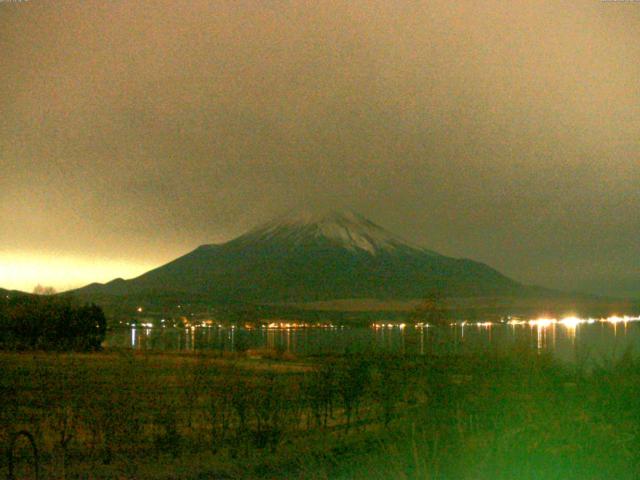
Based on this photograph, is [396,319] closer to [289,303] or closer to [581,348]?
[289,303]

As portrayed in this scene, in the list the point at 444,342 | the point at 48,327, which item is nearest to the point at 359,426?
the point at 444,342

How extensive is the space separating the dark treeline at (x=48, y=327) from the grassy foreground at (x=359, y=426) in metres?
25.6

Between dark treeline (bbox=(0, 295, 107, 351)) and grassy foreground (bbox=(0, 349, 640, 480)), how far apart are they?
25.6m

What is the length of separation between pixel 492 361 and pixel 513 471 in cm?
763

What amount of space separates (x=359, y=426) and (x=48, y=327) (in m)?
39.7

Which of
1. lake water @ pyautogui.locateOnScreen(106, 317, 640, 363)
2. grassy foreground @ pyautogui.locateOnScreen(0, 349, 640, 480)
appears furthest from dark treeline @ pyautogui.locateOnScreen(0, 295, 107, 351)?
grassy foreground @ pyautogui.locateOnScreen(0, 349, 640, 480)

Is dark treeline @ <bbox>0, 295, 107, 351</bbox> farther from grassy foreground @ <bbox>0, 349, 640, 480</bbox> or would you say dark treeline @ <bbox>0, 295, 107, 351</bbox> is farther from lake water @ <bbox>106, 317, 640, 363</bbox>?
grassy foreground @ <bbox>0, 349, 640, 480</bbox>

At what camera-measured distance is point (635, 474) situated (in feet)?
25.2

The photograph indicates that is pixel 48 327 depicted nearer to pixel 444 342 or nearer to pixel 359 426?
pixel 444 342

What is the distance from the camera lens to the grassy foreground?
7.78m

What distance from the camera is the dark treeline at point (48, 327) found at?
53125 mm

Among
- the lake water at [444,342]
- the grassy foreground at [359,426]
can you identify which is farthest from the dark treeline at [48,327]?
the grassy foreground at [359,426]

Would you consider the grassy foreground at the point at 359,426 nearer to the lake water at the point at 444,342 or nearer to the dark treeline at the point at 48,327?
the lake water at the point at 444,342

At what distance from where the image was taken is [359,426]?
18531 millimetres
